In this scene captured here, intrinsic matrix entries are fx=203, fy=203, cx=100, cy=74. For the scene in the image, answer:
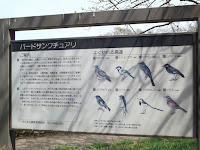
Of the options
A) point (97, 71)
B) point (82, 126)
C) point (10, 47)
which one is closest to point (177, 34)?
point (97, 71)

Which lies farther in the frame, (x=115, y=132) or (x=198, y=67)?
(x=115, y=132)

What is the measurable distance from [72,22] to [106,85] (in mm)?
1016

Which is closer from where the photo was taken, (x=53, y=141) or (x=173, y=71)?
(x=173, y=71)

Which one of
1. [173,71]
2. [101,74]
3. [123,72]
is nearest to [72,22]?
[101,74]

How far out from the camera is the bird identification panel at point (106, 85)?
2.55m

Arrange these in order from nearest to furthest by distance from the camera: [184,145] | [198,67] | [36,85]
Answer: [198,67], [36,85], [184,145]

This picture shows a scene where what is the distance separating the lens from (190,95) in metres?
2.51

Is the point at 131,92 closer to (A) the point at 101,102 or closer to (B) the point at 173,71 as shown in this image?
(A) the point at 101,102

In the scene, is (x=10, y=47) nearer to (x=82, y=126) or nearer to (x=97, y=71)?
(x=97, y=71)

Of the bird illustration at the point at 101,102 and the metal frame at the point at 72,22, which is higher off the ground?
the metal frame at the point at 72,22

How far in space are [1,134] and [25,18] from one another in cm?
178

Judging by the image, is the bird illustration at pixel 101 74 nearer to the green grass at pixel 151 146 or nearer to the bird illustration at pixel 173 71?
the bird illustration at pixel 173 71

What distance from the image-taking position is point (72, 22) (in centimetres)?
288

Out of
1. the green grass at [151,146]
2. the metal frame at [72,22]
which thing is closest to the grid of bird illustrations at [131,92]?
the metal frame at [72,22]
